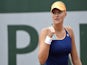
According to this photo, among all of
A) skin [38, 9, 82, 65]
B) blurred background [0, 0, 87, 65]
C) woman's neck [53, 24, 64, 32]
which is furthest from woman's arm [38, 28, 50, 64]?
blurred background [0, 0, 87, 65]

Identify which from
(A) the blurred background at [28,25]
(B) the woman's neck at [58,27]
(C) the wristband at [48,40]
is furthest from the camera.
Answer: (A) the blurred background at [28,25]

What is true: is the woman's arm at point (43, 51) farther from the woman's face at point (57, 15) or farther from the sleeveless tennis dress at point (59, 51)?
the woman's face at point (57, 15)

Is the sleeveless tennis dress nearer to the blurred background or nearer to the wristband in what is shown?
the wristband

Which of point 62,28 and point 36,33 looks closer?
point 62,28

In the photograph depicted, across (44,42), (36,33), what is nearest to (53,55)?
(44,42)

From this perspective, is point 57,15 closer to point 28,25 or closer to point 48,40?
point 48,40

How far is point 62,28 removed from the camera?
7.38 feet

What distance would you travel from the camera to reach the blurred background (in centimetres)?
405

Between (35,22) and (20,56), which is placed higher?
(35,22)

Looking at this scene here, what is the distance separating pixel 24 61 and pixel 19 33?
38cm

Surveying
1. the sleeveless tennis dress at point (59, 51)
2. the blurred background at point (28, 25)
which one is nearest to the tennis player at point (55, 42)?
the sleeveless tennis dress at point (59, 51)

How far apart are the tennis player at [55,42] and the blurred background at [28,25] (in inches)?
71.9

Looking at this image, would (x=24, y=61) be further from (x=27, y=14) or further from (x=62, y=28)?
(x=62, y=28)

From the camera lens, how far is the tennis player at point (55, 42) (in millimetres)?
2105
